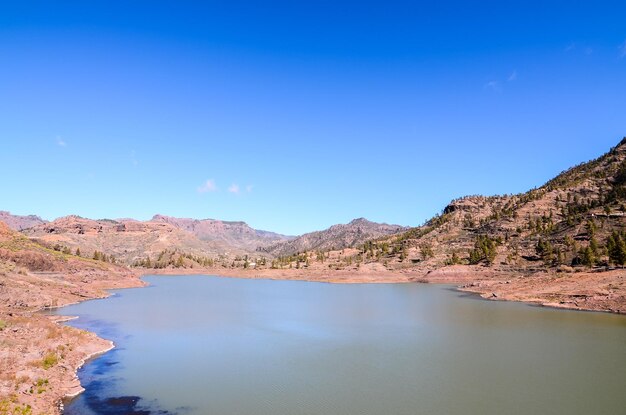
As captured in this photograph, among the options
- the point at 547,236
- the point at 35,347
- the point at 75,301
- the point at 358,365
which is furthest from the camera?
the point at 547,236

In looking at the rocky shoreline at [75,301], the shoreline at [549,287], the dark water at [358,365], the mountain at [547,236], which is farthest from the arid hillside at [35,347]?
the mountain at [547,236]

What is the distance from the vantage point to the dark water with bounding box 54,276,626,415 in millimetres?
23859

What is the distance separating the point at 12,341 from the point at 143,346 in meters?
11.5

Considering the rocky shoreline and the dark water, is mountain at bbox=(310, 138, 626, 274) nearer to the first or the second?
the rocky shoreline

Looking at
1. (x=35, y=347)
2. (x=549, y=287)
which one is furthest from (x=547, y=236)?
(x=35, y=347)

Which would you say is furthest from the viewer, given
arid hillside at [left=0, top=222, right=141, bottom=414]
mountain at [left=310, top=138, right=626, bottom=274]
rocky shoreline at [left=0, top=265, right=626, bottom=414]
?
mountain at [left=310, top=138, right=626, bottom=274]

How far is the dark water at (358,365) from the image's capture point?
23859 mm

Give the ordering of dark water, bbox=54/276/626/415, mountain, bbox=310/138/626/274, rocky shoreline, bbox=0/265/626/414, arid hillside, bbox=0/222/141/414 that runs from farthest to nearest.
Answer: mountain, bbox=310/138/626/274, rocky shoreline, bbox=0/265/626/414, dark water, bbox=54/276/626/415, arid hillside, bbox=0/222/141/414

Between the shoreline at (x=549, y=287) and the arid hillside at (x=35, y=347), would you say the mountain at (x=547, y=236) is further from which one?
the arid hillside at (x=35, y=347)

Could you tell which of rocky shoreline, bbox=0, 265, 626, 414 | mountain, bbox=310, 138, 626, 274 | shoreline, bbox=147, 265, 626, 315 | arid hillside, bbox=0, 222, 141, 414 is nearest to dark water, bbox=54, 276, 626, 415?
arid hillside, bbox=0, 222, 141, 414

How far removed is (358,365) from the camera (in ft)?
105

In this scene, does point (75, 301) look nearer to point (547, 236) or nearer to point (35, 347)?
point (35, 347)

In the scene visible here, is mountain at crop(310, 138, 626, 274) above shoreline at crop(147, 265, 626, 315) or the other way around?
above

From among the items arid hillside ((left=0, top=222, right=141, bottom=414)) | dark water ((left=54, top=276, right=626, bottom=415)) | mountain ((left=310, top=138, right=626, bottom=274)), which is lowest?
dark water ((left=54, top=276, right=626, bottom=415))
